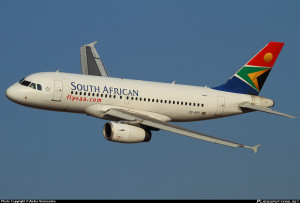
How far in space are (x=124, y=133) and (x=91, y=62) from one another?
20056 mm

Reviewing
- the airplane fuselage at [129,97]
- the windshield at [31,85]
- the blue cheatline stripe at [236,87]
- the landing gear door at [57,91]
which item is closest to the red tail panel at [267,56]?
the blue cheatline stripe at [236,87]

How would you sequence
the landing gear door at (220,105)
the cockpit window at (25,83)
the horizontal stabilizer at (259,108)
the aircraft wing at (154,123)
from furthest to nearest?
the landing gear door at (220,105)
the horizontal stabilizer at (259,108)
the cockpit window at (25,83)
the aircraft wing at (154,123)

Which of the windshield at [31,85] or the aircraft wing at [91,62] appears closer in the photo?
the windshield at [31,85]

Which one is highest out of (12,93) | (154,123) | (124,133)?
(12,93)

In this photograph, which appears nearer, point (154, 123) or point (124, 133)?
point (124, 133)

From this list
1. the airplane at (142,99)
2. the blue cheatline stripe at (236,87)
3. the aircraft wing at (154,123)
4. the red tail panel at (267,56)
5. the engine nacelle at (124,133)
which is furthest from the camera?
the red tail panel at (267,56)

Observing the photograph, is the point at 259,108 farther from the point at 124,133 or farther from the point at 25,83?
the point at 25,83

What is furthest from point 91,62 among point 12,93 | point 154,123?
point 154,123

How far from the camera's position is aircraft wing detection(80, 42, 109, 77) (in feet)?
290

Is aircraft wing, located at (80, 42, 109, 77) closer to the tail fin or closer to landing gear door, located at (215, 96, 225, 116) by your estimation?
landing gear door, located at (215, 96, 225, 116)

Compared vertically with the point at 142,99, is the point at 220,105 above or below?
above

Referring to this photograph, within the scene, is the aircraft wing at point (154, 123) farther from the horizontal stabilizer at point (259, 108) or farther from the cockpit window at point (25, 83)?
the horizontal stabilizer at point (259, 108)

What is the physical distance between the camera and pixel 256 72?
85.0 m

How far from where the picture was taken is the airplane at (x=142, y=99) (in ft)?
240
